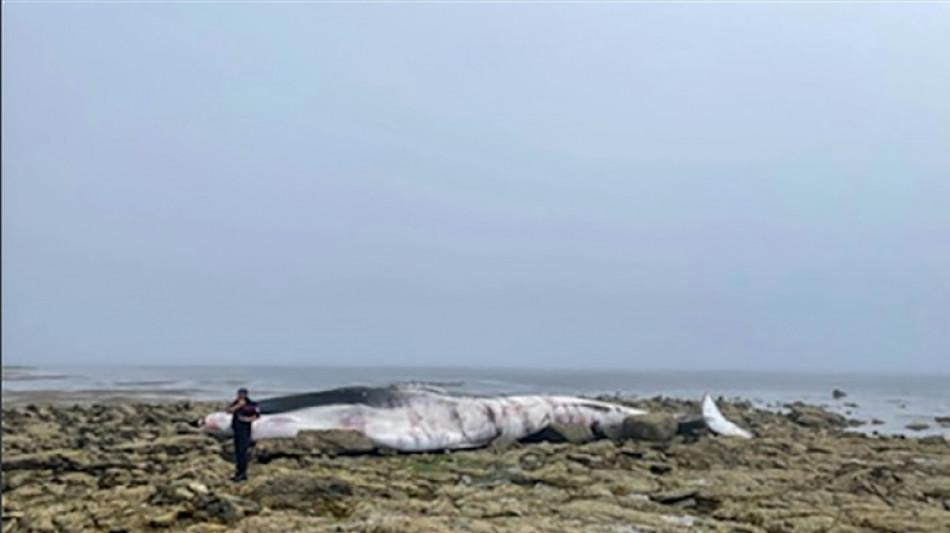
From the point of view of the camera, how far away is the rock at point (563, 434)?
16.2 metres

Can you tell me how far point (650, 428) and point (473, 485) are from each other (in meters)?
6.13

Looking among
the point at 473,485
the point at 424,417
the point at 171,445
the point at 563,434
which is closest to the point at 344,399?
the point at 424,417

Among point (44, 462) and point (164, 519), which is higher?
point (44, 462)

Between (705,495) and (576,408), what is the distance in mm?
7376

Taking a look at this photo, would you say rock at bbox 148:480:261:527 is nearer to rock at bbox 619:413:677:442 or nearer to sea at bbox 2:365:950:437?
sea at bbox 2:365:950:437

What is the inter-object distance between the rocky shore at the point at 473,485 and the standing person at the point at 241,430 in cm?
28

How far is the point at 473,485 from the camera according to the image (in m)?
11.2

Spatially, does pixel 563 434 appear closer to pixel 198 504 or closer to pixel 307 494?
pixel 307 494

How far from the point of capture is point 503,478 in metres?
11.9

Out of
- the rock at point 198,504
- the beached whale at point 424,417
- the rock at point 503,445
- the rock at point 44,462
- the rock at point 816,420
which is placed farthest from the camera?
the rock at point 816,420

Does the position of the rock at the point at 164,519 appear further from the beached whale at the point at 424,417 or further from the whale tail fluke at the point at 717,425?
the whale tail fluke at the point at 717,425

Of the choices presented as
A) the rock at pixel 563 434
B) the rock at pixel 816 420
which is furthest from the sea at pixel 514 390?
the rock at pixel 563 434

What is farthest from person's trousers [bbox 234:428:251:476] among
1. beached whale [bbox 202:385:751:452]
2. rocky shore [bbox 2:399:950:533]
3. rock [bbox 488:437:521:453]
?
rock [bbox 488:437:521:453]

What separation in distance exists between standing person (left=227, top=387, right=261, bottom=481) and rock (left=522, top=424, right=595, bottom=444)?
21.2 feet
